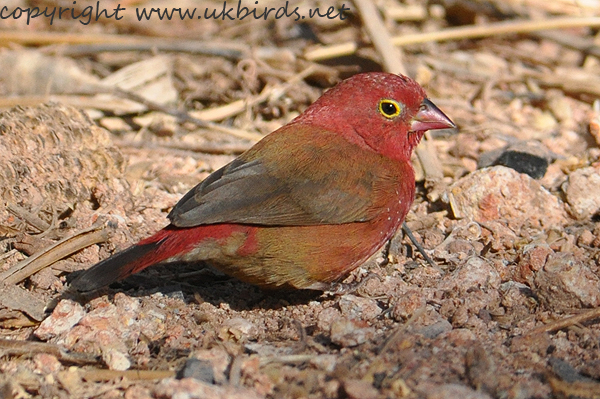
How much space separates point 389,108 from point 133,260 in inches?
63.1

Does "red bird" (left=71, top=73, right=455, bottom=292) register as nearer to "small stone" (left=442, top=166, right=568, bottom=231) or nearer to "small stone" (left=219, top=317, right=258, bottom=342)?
"small stone" (left=219, top=317, right=258, bottom=342)

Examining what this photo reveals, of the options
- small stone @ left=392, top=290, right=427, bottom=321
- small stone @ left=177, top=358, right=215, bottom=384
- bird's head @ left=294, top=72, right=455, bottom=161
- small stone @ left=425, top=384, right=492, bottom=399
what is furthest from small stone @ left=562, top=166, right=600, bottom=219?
small stone @ left=177, top=358, right=215, bottom=384

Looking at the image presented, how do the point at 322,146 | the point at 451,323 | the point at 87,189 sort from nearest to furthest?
the point at 451,323 < the point at 322,146 < the point at 87,189

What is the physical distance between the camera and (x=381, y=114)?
4.11 meters

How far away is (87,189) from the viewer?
4418mm

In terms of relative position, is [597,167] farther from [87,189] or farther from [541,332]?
[87,189]

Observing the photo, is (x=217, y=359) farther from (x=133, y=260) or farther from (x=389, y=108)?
(x=389, y=108)

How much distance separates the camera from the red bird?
11.7ft

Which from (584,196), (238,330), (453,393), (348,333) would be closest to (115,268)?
(238,330)

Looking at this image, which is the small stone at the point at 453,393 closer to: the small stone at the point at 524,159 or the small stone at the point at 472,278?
the small stone at the point at 472,278

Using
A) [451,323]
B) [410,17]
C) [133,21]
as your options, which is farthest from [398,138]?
[133,21]

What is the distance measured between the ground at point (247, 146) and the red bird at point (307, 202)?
24 centimetres

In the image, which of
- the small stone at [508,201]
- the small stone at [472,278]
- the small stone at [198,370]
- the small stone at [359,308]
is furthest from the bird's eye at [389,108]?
the small stone at [198,370]

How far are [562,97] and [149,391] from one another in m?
4.50
